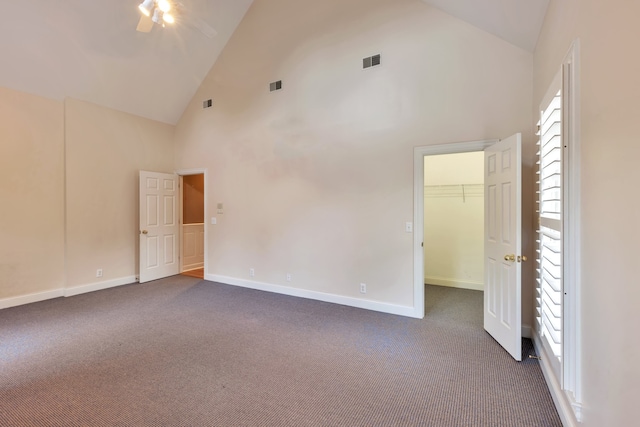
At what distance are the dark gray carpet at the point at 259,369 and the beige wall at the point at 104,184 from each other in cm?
116

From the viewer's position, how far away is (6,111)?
405 centimetres

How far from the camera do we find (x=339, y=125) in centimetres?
414

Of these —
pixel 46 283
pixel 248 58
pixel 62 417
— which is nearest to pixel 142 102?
pixel 248 58

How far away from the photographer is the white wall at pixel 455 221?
4.98 meters

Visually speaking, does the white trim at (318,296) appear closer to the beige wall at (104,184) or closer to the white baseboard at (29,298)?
the beige wall at (104,184)

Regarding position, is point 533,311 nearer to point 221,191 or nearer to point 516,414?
point 516,414

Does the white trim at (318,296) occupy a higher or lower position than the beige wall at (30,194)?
lower

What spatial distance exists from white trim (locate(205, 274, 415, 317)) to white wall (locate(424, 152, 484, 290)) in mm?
1863

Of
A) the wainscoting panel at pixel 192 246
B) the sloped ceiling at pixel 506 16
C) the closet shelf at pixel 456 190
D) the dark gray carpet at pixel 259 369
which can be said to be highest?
the sloped ceiling at pixel 506 16

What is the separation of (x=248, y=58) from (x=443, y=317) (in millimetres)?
5129

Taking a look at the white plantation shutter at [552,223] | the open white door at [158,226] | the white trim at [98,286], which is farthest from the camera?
the open white door at [158,226]

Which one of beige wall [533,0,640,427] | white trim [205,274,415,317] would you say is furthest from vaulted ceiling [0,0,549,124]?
white trim [205,274,415,317]

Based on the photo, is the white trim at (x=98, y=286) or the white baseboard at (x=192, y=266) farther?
the white baseboard at (x=192, y=266)

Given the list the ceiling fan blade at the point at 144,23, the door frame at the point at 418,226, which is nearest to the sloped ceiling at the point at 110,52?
the ceiling fan blade at the point at 144,23
